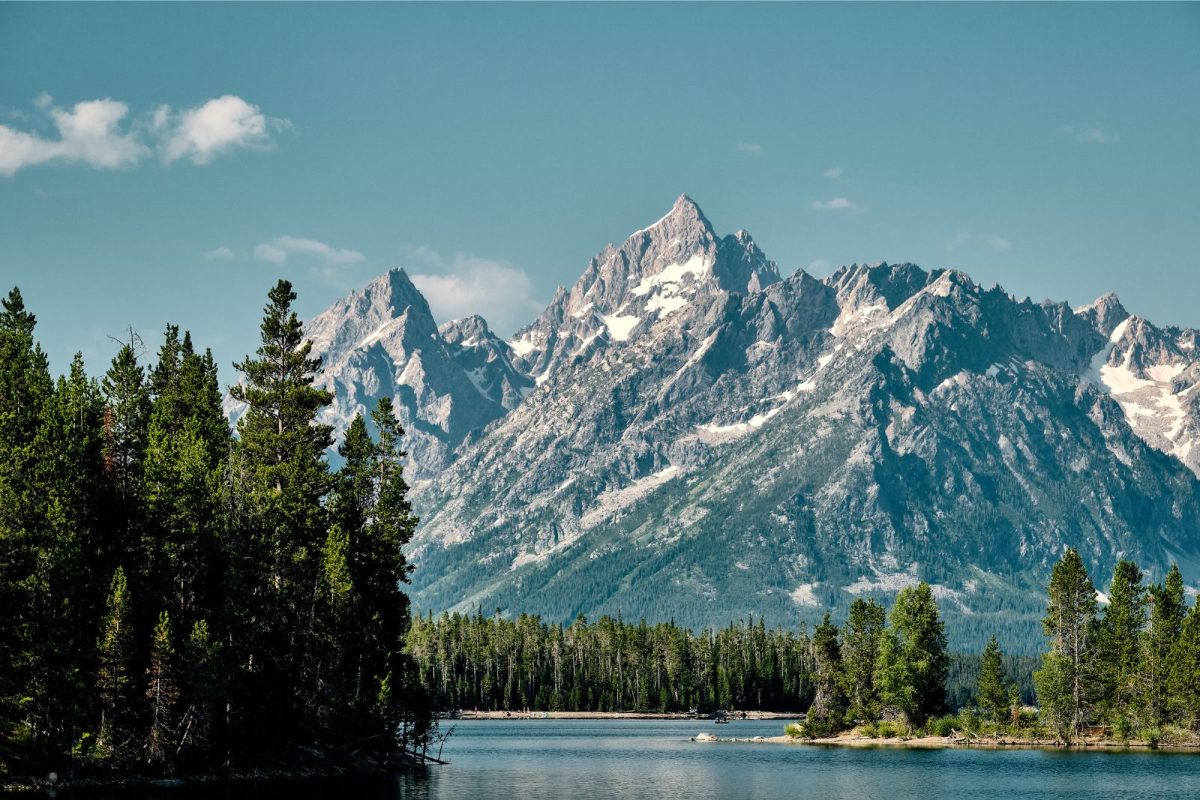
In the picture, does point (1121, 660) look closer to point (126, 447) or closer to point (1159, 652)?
point (1159, 652)

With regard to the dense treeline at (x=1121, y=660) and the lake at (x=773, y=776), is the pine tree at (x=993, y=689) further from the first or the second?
the lake at (x=773, y=776)

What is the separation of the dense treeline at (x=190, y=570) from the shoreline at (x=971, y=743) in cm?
7097

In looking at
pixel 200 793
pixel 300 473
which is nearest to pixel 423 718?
pixel 300 473

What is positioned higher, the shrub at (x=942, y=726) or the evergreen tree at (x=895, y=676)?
the evergreen tree at (x=895, y=676)

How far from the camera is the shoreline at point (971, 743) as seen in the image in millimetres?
152250

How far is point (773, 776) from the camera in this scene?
418ft

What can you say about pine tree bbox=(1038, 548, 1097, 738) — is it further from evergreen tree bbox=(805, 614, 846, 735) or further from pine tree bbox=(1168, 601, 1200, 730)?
evergreen tree bbox=(805, 614, 846, 735)

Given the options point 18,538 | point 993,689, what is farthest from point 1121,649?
point 18,538

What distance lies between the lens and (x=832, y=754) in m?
159

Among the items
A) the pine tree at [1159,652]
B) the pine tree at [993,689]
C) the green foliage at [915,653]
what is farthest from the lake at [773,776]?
the pine tree at [993,689]

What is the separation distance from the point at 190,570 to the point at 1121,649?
114770 mm

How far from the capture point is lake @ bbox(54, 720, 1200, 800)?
105 metres

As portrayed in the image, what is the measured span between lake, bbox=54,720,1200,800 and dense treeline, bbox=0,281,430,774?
233 inches

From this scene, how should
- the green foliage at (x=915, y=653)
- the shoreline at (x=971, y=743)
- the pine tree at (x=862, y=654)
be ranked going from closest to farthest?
the shoreline at (x=971, y=743)
the green foliage at (x=915, y=653)
the pine tree at (x=862, y=654)
